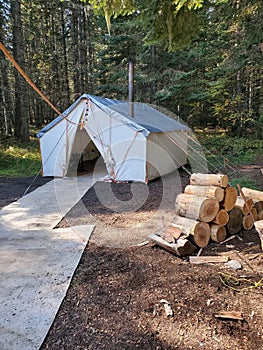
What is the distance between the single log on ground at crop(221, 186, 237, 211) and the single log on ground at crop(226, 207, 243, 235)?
0.38 feet

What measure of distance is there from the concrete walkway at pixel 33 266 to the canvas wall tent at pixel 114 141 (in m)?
2.10

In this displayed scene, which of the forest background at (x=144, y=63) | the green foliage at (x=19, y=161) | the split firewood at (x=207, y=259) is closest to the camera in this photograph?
the split firewood at (x=207, y=259)

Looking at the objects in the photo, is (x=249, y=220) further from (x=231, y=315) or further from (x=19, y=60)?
(x=19, y=60)

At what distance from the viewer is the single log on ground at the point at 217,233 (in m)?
3.05

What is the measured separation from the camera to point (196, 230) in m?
2.89

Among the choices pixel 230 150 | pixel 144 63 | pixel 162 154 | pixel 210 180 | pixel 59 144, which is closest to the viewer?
pixel 210 180

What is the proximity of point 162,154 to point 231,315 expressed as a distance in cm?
524

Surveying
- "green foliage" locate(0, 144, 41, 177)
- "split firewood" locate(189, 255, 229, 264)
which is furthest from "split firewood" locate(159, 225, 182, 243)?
"green foliage" locate(0, 144, 41, 177)

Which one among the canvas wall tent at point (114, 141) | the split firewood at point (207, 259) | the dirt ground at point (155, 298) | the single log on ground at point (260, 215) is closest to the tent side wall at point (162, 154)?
the canvas wall tent at point (114, 141)

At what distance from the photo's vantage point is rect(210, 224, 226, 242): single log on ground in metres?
3.05

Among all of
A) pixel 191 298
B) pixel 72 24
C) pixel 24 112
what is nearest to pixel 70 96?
pixel 72 24

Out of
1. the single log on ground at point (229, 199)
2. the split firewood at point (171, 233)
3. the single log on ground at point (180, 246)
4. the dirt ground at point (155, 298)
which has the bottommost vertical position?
the dirt ground at point (155, 298)

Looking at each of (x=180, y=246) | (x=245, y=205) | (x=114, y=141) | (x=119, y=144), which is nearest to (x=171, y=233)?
(x=180, y=246)

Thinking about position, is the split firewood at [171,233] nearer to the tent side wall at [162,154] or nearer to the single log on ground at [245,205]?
the single log on ground at [245,205]
